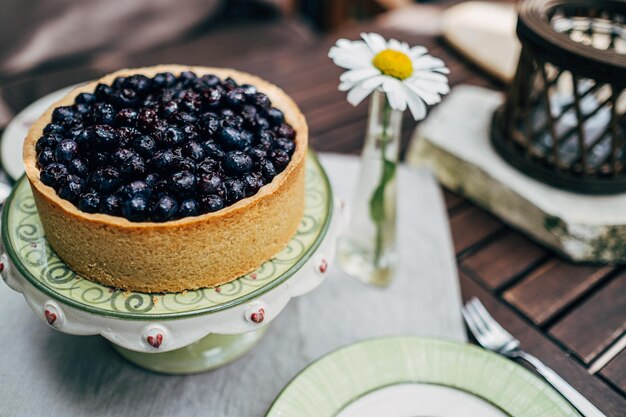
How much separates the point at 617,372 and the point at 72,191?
913 mm

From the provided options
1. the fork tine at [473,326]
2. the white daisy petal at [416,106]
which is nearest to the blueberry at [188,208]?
the white daisy petal at [416,106]

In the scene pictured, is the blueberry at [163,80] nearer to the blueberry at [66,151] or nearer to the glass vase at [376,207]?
the blueberry at [66,151]

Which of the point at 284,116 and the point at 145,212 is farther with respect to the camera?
the point at 284,116

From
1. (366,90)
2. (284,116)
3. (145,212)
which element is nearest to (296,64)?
(284,116)

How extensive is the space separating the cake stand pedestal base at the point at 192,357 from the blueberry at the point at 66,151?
323 millimetres

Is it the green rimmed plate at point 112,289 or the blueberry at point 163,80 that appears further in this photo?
the blueberry at point 163,80

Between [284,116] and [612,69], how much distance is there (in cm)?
59

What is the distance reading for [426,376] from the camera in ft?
2.59

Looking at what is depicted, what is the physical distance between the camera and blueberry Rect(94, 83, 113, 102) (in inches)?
33.8

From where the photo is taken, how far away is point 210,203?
0.73m

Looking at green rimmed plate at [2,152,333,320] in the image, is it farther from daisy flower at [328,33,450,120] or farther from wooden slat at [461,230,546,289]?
wooden slat at [461,230,546,289]

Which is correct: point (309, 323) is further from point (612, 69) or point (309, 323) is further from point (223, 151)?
point (612, 69)

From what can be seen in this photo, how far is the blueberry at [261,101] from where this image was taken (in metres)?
0.87

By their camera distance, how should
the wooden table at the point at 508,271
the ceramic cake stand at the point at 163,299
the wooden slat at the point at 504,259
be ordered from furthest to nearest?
1. the wooden slat at the point at 504,259
2. the wooden table at the point at 508,271
3. the ceramic cake stand at the point at 163,299
